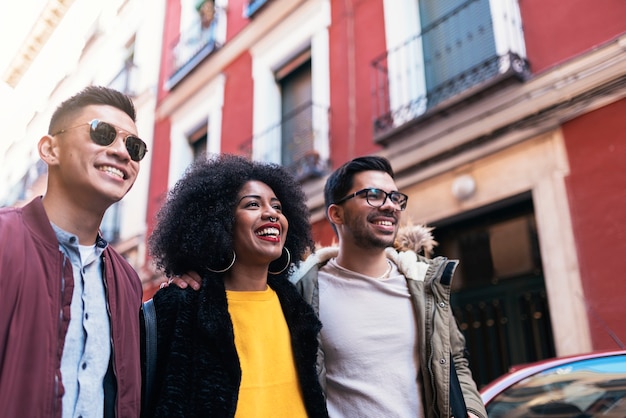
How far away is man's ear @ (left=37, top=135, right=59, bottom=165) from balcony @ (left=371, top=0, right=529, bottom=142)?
15.2 feet

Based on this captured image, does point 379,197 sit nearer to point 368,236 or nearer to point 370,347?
point 368,236

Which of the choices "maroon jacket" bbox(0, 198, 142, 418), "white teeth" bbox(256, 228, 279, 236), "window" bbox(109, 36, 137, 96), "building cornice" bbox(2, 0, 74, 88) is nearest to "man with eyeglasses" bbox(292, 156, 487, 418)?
"white teeth" bbox(256, 228, 279, 236)

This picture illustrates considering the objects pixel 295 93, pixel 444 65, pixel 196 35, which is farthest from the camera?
pixel 196 35

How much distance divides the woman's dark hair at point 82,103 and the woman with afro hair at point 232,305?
596 mm

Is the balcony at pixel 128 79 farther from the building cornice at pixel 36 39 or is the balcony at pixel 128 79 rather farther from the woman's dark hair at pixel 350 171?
the woman's dark hair at pixel 350 171

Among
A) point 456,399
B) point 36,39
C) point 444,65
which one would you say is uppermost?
point 36,39

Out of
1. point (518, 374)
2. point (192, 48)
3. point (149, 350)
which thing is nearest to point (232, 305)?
point (149, 350)

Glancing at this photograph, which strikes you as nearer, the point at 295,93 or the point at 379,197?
the point at 379,197

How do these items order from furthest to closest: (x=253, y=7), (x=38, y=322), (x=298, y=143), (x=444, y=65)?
(x=253, y=7), (x=298, y=143), (x=444, y=65), (x=38, y=322)

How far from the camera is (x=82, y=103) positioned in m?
1.93

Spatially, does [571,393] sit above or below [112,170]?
below

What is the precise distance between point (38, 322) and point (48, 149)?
65 cm

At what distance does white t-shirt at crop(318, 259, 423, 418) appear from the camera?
2.25m

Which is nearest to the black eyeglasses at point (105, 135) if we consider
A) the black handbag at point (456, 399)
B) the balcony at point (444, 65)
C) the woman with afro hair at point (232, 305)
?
the woman with afro hair at point (232, 305)
